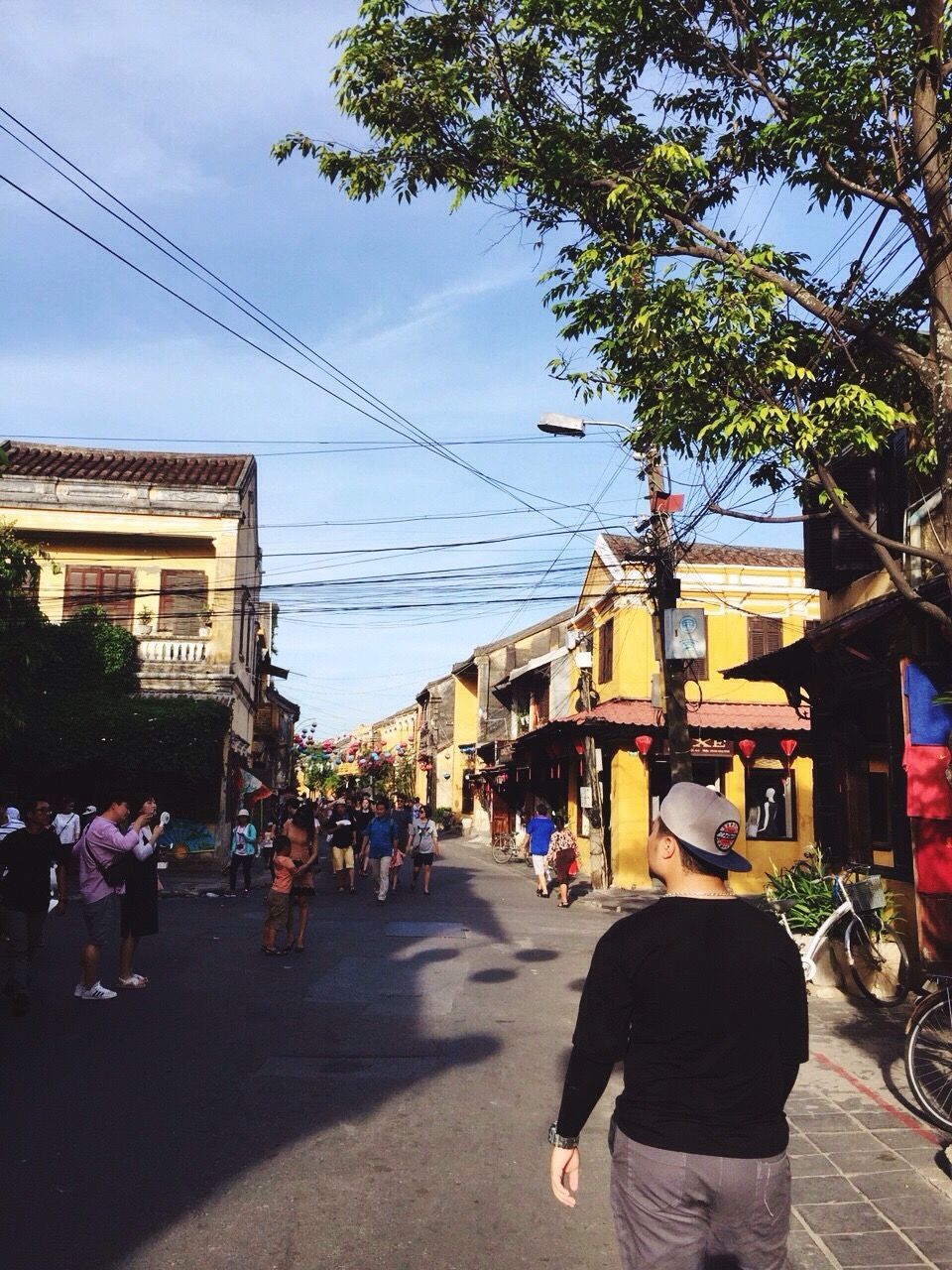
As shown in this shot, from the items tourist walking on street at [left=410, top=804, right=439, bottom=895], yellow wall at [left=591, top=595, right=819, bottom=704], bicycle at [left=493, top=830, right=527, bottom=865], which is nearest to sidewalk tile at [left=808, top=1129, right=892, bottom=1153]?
tourist walking on street at [left=410, top=804, right=439, bottom=895]

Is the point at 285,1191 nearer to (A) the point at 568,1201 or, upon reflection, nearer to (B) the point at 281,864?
(A) the point at 568,1201

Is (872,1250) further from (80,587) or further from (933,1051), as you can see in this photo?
(80,587)

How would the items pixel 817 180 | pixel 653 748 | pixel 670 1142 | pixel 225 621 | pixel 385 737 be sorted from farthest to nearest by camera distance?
1. pixel 385 737
2. pixel 225 621
3. pixel 653 748
4. pixel 817 180
5. pixel 670 1142

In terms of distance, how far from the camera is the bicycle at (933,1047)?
6.59m

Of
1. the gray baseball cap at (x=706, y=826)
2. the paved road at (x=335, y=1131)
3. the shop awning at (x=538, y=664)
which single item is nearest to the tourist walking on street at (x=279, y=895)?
the paved road at (x=335, y=1131)

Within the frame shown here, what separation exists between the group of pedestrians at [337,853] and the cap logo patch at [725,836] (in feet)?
34.7

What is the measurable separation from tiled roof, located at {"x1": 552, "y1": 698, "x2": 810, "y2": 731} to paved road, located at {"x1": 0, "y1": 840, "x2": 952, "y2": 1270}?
526 inches

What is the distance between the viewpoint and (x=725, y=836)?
305 centimetres

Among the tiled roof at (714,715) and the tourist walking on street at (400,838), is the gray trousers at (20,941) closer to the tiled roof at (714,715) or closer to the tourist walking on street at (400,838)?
the tourist walking on street at (400,838)

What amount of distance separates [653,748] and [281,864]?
47.8 ft

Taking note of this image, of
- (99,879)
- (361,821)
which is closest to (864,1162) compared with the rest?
(99,879)

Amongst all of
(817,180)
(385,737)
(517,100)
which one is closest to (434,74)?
(517,100)

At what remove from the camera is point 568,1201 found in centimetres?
300

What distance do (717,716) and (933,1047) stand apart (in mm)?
19852
